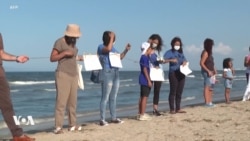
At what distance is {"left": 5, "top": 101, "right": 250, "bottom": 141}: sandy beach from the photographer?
22.0 feet

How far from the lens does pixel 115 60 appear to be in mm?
7863

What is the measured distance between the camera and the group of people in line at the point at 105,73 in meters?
6.07

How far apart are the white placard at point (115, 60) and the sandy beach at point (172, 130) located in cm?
110

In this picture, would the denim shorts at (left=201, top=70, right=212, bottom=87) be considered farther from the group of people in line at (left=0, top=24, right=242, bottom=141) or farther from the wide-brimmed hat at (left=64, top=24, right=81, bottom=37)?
the wide-brimmed hat at (left=64, top=24, right=81, bottom=37)

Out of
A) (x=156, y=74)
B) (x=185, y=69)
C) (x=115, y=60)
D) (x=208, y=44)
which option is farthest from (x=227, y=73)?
(x=115, y=60)

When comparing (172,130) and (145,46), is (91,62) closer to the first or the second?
(145,46)

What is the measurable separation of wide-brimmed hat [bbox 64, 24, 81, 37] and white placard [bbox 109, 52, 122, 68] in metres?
1.07

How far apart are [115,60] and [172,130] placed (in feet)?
5.31

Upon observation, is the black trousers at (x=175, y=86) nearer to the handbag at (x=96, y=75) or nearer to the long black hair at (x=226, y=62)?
the handbag at (x=96, y=75)

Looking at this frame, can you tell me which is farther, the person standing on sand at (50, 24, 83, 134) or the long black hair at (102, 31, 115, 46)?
the long black hair at (102, 31, 115, 46)

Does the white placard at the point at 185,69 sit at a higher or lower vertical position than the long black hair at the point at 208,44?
lower

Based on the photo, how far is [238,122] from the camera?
8094 mm

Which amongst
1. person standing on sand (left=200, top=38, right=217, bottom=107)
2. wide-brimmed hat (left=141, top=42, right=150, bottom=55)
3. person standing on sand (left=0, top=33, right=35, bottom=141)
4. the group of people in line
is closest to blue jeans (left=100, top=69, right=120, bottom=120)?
the group of people in line

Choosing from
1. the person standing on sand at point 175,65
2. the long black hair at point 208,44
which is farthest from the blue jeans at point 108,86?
the long black hair at point 208,44
